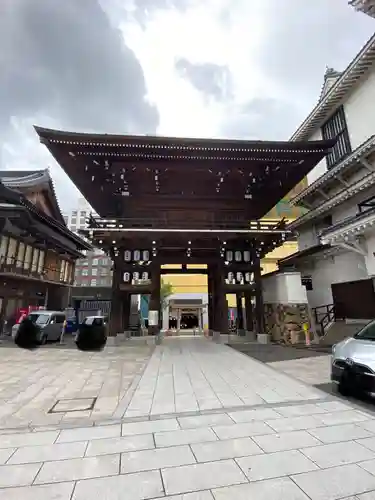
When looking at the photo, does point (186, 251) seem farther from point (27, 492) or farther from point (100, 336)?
point (27, 492)

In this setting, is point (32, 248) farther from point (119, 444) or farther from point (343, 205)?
point (343, 205)

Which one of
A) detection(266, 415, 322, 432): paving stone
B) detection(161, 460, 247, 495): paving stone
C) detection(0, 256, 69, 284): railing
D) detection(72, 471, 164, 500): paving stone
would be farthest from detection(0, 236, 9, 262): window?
detection(266, 415, 322, 432): paving stone

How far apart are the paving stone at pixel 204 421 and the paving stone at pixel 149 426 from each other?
128 mm

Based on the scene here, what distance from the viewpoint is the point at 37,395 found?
5.26m

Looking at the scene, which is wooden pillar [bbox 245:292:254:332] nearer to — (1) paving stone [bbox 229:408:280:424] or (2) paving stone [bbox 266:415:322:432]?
(1) paving stone [bbox 229:408:280:424]

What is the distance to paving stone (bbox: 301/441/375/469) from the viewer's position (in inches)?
109

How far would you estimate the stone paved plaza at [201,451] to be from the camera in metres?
2.33

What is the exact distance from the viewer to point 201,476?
8.23 ft

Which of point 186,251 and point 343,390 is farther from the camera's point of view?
point 186,251

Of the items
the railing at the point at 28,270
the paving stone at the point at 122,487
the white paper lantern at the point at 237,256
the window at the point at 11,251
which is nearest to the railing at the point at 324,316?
the white paper lantern at the point at 237,256

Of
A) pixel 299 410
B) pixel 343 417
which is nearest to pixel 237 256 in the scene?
pixel 299 410

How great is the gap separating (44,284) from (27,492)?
21.5m

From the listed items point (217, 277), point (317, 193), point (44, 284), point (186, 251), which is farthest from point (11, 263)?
point (317, 193)

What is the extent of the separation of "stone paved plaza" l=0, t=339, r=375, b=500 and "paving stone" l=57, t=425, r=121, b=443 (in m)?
0.02
